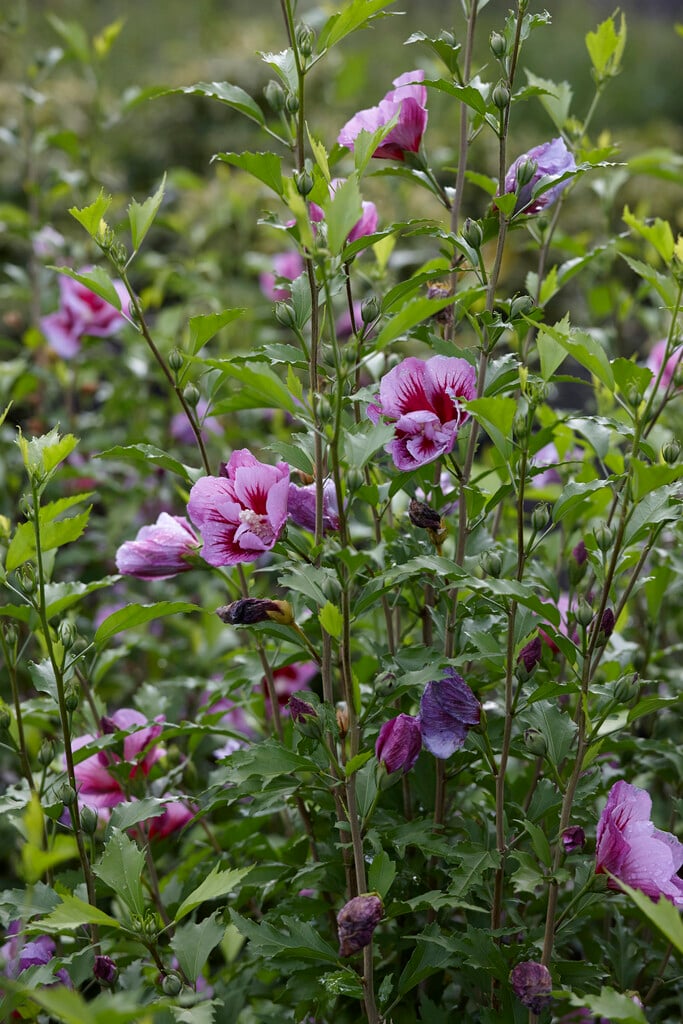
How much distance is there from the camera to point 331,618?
726 mm

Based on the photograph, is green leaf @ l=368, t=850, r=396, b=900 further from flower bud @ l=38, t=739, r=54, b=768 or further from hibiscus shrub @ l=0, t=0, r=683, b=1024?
flower bud @ l=38, t=739, r=54, b=768

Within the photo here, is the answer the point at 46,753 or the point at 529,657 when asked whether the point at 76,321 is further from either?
the point at 529,657

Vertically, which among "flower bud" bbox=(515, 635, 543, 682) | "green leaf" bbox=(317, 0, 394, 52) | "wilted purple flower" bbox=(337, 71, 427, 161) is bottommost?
"flower bud" bbox=(515, 635, 543, 682)

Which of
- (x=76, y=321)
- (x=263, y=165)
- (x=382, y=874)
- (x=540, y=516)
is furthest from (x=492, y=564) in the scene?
(x=76, y=321)

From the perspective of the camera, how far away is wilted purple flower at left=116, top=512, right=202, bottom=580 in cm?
90

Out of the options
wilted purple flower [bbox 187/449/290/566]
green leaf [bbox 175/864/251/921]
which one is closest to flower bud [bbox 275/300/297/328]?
wilted purple flower [bbox 187/449/290/566]

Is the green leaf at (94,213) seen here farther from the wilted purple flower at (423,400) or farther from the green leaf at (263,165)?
the wilted purple flower at (423,400)

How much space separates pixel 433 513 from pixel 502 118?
0.33 metres

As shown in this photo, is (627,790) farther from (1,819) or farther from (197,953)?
(1,819)

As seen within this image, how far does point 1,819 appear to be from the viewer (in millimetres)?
1569

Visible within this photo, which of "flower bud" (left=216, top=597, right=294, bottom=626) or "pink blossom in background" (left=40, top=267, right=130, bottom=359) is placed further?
"pink blossom in background" (left=40, top=267, right=130, bottom=359)

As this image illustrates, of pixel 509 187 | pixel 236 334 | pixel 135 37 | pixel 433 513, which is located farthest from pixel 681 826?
pixel 135 37

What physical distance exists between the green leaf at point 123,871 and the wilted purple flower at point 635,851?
37 cm

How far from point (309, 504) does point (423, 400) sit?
13 centimetres
